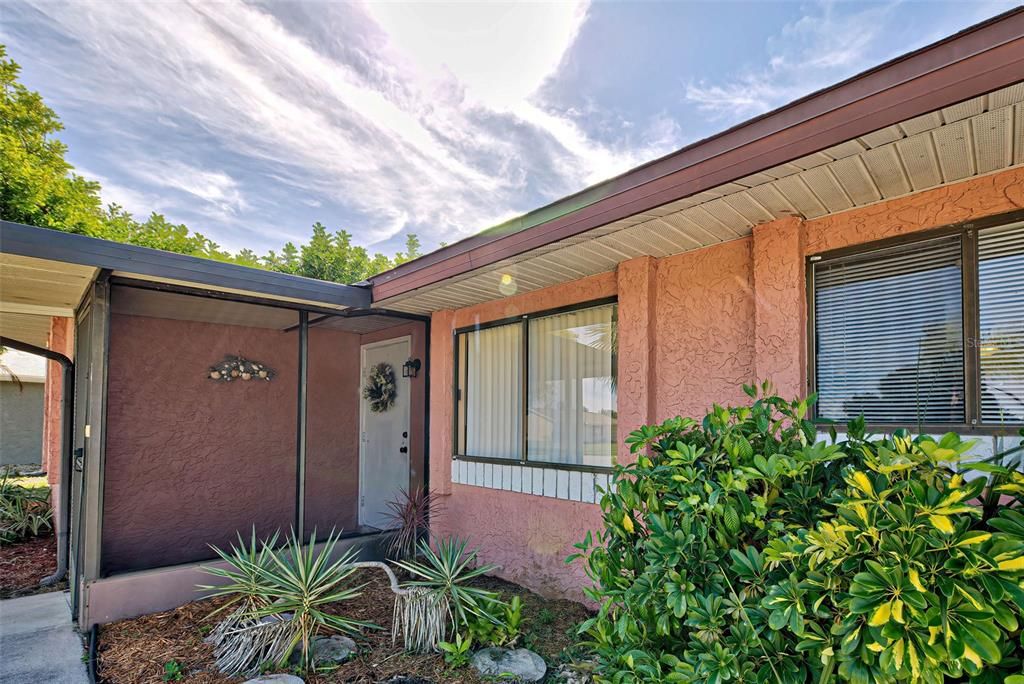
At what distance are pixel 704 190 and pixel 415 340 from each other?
4.14 metres

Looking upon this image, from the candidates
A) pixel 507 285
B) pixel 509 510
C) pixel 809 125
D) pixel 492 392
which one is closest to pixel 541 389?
pixel 492 392

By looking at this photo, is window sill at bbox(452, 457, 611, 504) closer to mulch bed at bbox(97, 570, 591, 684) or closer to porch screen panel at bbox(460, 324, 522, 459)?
porch screen panel at bbox(460, 324, 522, 459)

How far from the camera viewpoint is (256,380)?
5988mm

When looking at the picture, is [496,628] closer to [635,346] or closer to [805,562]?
[635,346]

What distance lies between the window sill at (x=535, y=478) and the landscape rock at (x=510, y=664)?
1.12m

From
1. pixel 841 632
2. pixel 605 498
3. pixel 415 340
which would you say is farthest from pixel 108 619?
pixel 841 632

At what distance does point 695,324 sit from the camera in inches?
136

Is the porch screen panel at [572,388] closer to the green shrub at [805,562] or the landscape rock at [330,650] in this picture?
the green shrub at [805,562]

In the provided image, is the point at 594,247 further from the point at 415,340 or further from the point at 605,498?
the point at 415,340

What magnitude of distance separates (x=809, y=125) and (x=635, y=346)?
73.0 inches

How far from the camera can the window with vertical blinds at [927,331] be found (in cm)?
233

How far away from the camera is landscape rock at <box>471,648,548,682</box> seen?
3.17 meters

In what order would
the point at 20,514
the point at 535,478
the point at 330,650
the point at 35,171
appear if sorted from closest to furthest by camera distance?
the point at 330,650 → the point at 535,478 → the point at 20,514 → the point at 35,171

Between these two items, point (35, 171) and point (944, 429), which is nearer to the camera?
point (944, 429)
